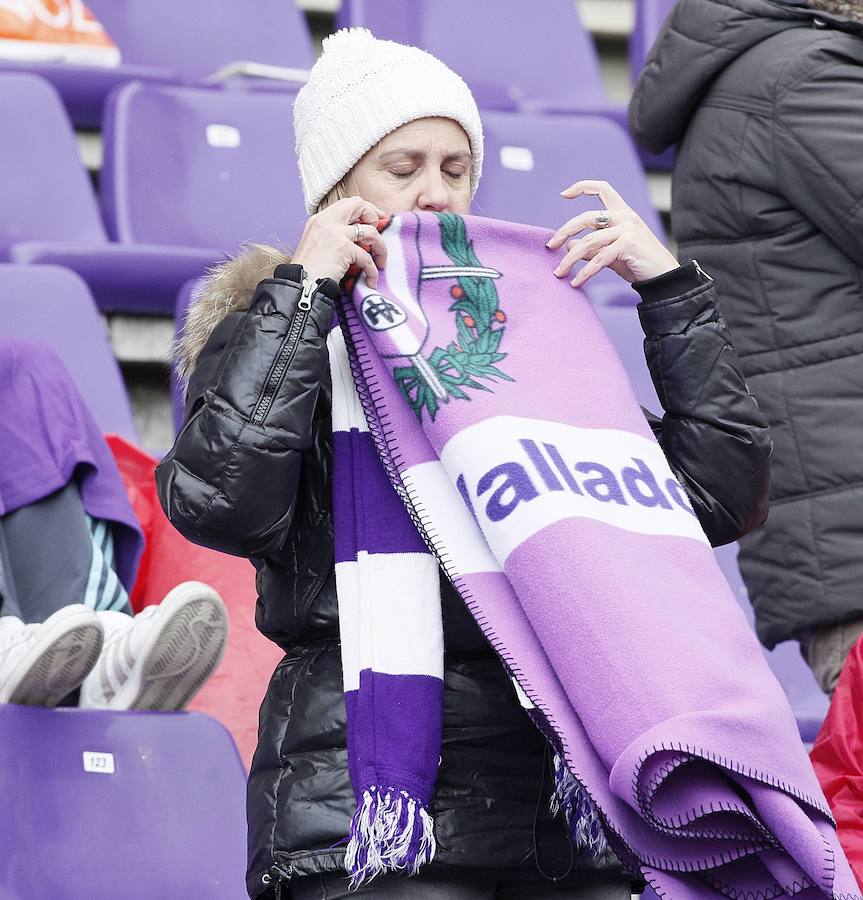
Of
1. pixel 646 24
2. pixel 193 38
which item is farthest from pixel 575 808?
pixel 646 24

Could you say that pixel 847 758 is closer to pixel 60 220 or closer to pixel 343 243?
pixel 343 243

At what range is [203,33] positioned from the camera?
4.77 metres

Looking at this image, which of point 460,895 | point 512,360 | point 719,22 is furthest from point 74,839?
point 719,22

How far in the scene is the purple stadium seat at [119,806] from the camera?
2277 millimetres

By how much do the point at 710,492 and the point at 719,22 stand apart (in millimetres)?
1102

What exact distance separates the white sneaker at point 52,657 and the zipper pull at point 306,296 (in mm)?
836

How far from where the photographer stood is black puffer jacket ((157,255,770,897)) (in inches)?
62.4

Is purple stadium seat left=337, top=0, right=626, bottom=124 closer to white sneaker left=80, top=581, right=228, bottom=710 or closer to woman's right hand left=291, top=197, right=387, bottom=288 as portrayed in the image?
white sneaker left=80, top=581, right=228, bottom=710

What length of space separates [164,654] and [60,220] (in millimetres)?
1734

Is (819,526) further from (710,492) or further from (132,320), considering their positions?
(132,320)

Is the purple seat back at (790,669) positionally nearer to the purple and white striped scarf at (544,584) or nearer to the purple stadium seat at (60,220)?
the purple stadium seat at (60,220)

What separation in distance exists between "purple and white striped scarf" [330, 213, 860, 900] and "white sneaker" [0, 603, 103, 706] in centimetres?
74

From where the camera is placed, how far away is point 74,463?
2.86 metres

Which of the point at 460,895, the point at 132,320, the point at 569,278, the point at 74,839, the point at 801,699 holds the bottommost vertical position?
the point at 801,699
